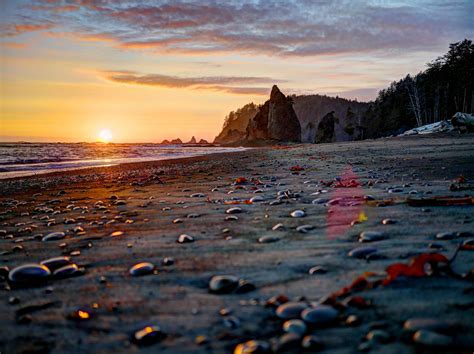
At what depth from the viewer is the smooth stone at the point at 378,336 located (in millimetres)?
1430

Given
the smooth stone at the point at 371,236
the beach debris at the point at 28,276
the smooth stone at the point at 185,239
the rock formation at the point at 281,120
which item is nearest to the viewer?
the beach debris at the point at 28,276

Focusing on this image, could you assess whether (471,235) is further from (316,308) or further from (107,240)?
(107,240)

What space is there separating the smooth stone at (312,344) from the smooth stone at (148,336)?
0.63 meters

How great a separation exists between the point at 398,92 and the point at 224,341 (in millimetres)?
78549

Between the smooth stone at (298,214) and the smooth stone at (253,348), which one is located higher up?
the smooth stone at (298,214)

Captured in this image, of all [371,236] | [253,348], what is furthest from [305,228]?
[253,348]

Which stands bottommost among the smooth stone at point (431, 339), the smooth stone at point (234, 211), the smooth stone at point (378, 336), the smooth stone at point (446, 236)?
the smooth stone at point (378, 336)

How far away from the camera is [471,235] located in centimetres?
269

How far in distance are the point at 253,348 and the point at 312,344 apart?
9.6 inches

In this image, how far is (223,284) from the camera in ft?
6.71

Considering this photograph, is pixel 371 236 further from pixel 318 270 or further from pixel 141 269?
pixel 141 269

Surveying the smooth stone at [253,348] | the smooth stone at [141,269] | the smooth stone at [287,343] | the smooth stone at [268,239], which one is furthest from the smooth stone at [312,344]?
the smooth stone at [268,239]

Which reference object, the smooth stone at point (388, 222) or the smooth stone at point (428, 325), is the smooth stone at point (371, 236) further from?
the smooth stone at point (428, 325)

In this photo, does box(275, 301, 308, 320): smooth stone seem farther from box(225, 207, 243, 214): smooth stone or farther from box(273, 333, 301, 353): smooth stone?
box(225, 207, 243, 214): smooth stone
